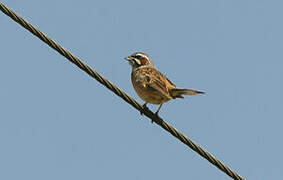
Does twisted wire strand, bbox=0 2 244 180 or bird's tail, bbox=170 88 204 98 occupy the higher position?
bird's tail, bbox=170 88 204 98

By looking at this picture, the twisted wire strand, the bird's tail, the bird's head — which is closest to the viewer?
the twisted wire strand

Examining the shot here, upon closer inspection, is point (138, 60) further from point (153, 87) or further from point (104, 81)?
point (104, 81)

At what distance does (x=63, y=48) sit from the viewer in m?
6.80

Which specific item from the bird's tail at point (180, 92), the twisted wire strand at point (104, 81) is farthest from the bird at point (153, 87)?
the twisted wire strand at point (104, 81)

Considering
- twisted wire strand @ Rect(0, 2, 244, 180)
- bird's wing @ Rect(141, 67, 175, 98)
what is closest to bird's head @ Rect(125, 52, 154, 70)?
bird's wing @ Rect(141, 67, 175, 98)

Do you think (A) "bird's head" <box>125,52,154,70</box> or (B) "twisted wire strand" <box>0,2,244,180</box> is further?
(A) "bird's head" <box>125,52,154,70</box>

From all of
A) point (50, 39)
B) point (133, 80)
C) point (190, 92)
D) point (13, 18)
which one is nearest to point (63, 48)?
point (50, 39)

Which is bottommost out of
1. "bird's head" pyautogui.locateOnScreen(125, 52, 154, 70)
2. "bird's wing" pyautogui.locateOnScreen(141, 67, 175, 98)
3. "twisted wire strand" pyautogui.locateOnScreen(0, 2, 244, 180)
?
"twisted wire strand" pyautogui.locateOnScreen(0, 2, 244, 180)

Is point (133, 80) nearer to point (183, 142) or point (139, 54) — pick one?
point (139, 54)

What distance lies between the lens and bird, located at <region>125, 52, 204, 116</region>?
9703 millimetres

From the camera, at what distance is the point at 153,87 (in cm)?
997

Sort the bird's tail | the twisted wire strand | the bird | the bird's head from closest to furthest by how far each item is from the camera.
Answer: the twisted wire strand
the bird's tail
the bird
the bird's head

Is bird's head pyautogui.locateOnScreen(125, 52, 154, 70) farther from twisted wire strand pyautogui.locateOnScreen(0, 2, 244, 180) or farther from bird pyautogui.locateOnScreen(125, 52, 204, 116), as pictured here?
twisted wire strand pyautogui.locateOnScreen(0, 2, 244, 180)

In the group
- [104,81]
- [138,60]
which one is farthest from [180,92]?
[104,81]
